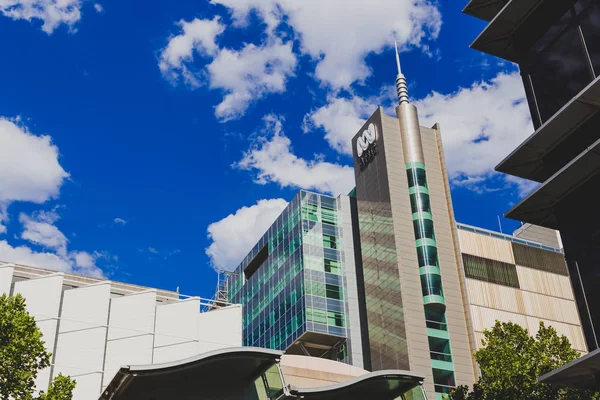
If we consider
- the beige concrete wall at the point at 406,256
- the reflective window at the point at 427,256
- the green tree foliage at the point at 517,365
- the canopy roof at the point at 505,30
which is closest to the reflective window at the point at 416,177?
the beige concrete wall at the point at 406,256

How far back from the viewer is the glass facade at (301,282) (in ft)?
247

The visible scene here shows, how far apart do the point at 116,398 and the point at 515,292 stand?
62.9m

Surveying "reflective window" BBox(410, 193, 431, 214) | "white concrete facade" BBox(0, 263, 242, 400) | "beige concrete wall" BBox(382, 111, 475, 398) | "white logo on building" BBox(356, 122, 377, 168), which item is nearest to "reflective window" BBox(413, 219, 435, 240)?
"beige concrete wall" BBox(382, 111, 475, 398)

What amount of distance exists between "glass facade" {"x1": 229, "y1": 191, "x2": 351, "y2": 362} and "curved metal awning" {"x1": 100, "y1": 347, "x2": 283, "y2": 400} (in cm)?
4909

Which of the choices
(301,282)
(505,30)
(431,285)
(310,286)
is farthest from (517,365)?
(301,282)

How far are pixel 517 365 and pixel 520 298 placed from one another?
4274 cm

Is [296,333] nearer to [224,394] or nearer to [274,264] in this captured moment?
[274,264]

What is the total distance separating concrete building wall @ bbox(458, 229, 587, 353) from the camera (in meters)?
74.5

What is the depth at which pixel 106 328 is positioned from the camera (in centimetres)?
4938

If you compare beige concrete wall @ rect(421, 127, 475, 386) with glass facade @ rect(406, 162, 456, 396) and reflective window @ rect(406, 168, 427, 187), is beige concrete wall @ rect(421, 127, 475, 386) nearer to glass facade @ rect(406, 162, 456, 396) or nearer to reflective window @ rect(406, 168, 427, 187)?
glass facade @ rect(406, 162, 456, 396)

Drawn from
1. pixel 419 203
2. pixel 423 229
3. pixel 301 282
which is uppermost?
pixel 419 203

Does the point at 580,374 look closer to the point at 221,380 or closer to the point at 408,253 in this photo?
the point at 221,380

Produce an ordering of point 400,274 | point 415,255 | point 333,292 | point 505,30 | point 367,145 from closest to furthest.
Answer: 1. point 505,30
2. point 400,274
3. point 415,255
4. point 333,292
5. point 367,145

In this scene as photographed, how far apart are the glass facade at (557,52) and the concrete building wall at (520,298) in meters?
48.7
